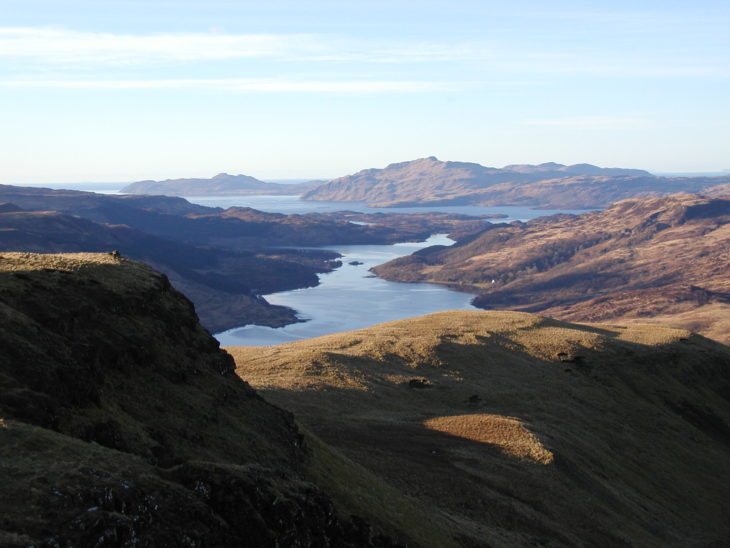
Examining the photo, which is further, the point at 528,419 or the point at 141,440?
the point at 528,419

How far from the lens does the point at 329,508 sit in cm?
2917

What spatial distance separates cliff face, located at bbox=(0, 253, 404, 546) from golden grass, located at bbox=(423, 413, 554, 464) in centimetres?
2186

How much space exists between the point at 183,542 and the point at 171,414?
15783mm

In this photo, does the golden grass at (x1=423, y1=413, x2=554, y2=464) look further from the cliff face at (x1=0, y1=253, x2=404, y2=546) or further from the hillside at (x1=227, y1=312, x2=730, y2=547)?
the cliff face at (x1=0, y1=253, x2=404, y2=546)

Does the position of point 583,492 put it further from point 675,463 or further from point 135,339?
point 135,339

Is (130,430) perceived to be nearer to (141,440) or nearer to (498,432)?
(141,440)

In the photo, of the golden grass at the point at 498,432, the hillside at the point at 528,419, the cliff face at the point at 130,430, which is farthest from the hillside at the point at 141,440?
the golden grass at the point at 498,432

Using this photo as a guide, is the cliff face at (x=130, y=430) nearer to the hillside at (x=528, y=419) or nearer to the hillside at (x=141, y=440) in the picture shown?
the hillside at (x=141, y=440)

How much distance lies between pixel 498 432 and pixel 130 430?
37.8 m

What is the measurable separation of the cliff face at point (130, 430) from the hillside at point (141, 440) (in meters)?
0.06

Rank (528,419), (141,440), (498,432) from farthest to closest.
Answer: (528,419)
(498,432)
(141,440)

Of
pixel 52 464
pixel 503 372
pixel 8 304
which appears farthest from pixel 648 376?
pixel 52 464

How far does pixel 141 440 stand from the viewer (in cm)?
3155

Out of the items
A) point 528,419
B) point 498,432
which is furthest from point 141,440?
point 528,419
